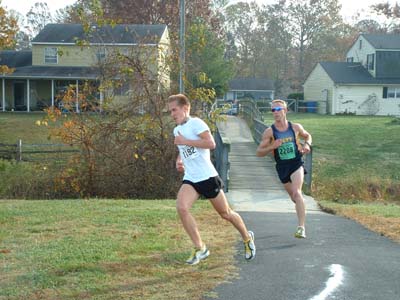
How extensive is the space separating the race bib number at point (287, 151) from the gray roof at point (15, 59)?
132ft

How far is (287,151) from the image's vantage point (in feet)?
24.8

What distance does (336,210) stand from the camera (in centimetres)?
1080

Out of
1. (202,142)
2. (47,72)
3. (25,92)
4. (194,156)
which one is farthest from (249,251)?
(25,92)

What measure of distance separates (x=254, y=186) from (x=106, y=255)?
27.1 feet

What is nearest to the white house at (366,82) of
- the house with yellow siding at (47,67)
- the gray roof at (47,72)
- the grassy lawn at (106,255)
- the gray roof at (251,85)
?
the house with yellow siding at (47,67)

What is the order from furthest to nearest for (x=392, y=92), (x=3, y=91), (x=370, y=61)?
(x=370, y=61), (x=392, y=92), (x=3, y=91)

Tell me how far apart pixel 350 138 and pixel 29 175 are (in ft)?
47.1

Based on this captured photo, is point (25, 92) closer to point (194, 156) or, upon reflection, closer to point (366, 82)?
point (366, 82)

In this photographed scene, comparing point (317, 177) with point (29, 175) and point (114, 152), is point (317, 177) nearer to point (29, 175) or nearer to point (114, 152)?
point (114, 152)

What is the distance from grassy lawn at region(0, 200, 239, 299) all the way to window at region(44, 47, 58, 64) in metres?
34.9

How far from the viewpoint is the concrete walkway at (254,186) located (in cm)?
1172

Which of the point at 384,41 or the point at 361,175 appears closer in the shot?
the point at 361,175

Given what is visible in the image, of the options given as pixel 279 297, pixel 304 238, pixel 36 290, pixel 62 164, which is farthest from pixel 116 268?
pixel 62 164

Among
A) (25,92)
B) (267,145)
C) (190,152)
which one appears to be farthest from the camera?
(25,92)
